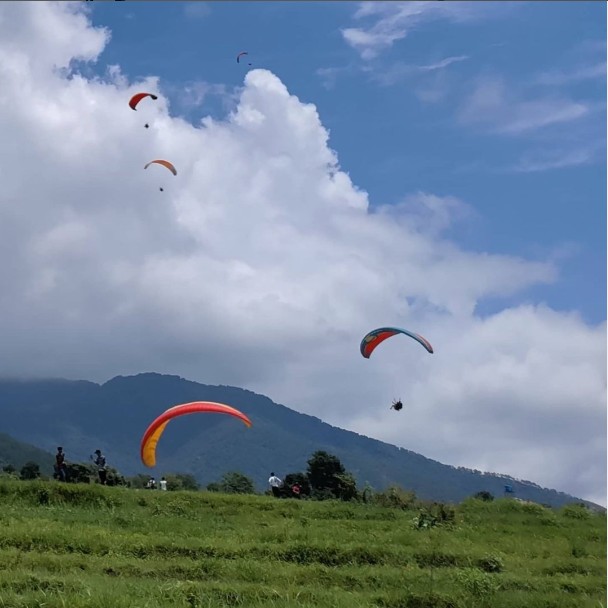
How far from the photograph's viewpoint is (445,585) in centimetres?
1678

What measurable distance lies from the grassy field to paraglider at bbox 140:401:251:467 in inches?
69.0

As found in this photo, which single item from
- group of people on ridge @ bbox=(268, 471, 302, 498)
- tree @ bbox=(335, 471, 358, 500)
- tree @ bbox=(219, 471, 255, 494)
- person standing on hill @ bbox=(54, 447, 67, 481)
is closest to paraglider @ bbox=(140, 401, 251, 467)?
person standing on hill @ bbox=(54, 447, 67, 481)

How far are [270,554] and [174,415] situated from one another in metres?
3.67

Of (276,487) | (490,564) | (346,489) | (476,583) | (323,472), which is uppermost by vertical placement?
(323,472)

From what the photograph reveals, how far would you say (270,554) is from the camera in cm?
1902

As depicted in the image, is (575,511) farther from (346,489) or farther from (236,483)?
(236,483)

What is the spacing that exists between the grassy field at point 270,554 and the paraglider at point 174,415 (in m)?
1.75

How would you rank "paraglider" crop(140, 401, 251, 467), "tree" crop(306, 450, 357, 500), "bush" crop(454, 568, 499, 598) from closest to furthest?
"bush" crop(454, 568, 499, 598) → "paraglider" crop(140, 401, 251, 467) → "tree" crop(306, 450, 357, 500)

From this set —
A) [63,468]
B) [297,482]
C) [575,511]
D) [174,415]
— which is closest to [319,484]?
[297,482]

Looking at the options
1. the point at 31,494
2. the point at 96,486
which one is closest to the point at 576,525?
the point at 96,486

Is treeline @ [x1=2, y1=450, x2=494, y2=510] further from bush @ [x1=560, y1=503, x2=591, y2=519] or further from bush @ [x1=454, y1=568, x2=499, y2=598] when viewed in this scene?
bush @ [x1=454, y1=568, x2=499, y2=598]

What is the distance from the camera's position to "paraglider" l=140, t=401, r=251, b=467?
19812 mm

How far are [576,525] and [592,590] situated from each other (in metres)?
9.94

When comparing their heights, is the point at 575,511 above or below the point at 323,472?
below
